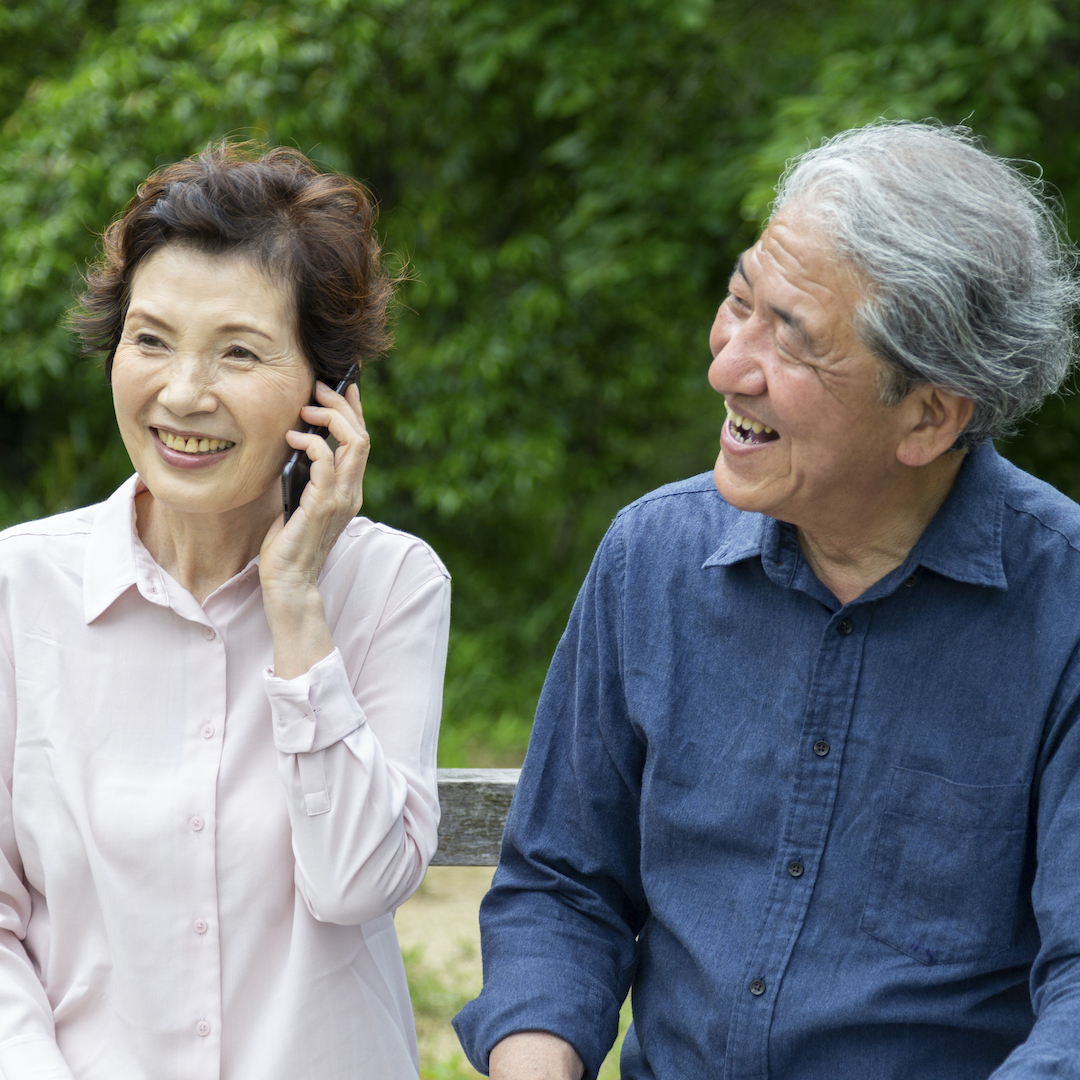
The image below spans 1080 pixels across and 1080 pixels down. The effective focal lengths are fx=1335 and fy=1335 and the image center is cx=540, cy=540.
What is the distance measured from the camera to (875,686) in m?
1.80

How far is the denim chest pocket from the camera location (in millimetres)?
1736

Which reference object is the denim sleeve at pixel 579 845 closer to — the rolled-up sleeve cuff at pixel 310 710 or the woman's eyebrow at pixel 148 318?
the rolled-up sleeve cuff at pixel 310 710

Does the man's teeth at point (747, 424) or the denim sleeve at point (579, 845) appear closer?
the man's teeth at point (747, 424)

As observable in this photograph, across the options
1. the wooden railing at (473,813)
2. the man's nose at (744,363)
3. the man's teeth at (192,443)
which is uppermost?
the man's nose at (744,363)

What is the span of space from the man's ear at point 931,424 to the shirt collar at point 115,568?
3.57 ft

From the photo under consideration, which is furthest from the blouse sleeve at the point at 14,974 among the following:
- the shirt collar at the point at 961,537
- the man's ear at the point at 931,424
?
the man's ear at the point at 931,424

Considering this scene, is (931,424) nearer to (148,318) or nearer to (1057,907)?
Result: (1057,907)

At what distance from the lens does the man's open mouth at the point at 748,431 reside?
1.78m

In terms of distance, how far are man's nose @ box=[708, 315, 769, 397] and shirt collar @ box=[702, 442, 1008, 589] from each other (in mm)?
214

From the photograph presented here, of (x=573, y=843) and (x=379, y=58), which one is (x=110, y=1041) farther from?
(x=379, y=58)

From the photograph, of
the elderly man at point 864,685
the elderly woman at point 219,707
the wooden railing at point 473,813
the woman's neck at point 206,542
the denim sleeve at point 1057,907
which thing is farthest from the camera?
the wooden railing at point 473,813

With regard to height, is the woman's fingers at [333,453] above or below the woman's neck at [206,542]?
above

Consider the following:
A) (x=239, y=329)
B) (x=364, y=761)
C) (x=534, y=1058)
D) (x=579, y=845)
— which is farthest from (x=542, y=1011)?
(x=239, y=329)

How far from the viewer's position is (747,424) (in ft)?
5.91
